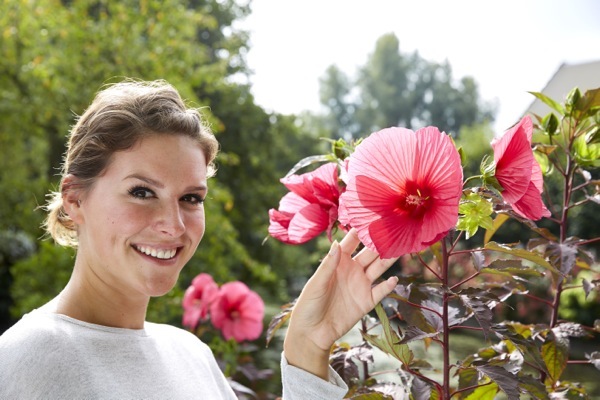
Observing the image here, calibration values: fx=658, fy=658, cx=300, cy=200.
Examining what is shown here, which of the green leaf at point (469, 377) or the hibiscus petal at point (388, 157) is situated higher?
the hibiscus petal at point (388, 157)

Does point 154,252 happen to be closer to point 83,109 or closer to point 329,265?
point 329,265

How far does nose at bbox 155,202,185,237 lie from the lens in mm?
1094

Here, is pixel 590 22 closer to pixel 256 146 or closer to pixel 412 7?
pixel 256 146

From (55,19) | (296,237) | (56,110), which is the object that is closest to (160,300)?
(56,110)

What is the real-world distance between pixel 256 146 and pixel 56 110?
137 inches

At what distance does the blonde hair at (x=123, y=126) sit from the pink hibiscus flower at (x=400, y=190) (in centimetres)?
52

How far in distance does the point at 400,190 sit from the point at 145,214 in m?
0.52

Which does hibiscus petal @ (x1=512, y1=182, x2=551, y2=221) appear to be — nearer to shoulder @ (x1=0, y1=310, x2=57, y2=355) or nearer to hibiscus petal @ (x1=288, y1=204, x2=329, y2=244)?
hibiscus petal @ (x1=288, y1=204, x2=329, y2=244)

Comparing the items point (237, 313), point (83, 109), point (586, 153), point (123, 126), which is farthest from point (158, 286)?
point (83, 109)

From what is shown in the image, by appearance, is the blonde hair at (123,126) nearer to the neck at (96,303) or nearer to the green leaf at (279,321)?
the neck at (96,303)

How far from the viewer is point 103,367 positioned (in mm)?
1074

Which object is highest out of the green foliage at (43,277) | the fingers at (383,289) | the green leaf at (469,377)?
the fingers at (383,289)

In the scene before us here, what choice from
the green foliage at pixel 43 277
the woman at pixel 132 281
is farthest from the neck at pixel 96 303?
the green foliage at pixel 43 277

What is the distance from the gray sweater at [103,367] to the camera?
38.3 inches
